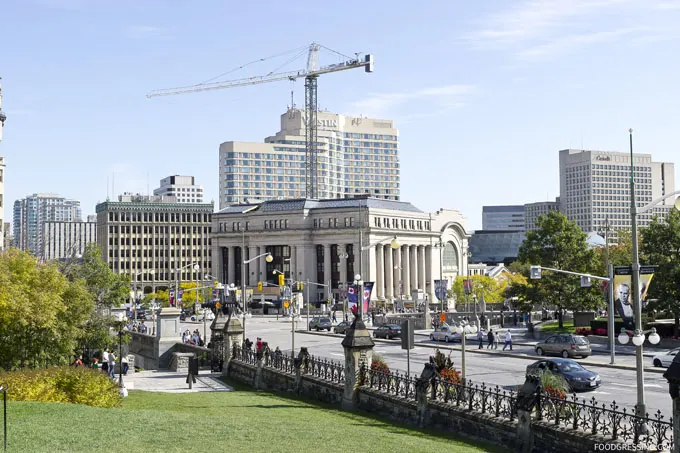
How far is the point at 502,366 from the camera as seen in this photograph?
47438 millimetres

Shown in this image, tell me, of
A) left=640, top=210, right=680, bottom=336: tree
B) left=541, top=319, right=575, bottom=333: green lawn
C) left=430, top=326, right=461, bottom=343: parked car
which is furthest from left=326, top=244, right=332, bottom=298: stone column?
left=640, top=210, right=680, bottom=336: tree

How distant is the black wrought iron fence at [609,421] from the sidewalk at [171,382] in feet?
68.1

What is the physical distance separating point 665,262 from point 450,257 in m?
122

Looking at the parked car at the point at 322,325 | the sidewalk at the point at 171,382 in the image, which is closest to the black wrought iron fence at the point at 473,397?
the sidewalk at the point at 171,382

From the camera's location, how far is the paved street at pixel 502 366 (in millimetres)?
34438

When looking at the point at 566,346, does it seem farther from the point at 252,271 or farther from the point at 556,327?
the point at 252,271

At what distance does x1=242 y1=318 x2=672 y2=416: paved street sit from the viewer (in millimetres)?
34438

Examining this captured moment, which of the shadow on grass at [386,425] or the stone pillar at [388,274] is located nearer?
the shadow on grass at [386,425]

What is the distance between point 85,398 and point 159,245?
552 feet

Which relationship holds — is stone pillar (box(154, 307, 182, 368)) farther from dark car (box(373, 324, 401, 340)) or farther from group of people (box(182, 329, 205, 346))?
dark car (box(373, 324, 401, 340))

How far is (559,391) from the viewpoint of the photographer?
2384 centimetres

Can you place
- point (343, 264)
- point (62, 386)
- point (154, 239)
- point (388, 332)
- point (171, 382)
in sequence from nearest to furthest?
point (62, 386) → point (171, 382) → point (388, 332) → point (343, 264) → point (154, 239)

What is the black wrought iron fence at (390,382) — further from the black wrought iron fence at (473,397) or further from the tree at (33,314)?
the tree at (33,314)

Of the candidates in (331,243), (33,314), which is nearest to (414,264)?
(331,243)
